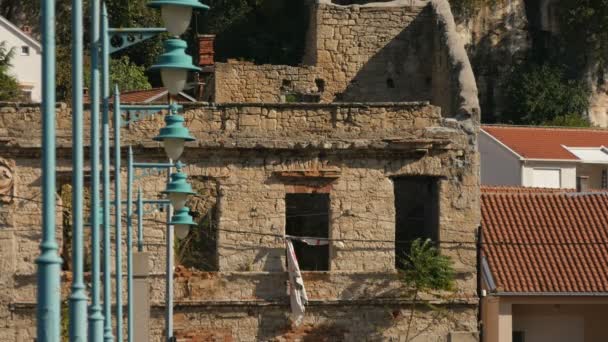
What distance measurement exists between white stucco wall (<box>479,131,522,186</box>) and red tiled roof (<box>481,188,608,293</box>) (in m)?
14.0

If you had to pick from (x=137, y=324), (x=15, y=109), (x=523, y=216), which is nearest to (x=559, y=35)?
(x=523, y=216)

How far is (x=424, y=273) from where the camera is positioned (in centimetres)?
3500

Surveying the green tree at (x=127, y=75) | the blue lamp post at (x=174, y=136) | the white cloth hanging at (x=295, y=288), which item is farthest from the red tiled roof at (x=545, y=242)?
the green tree at (x=127, y=75)

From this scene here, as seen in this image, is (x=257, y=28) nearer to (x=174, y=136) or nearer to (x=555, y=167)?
(x=555, y=167)

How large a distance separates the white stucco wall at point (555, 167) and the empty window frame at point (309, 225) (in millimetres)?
15919

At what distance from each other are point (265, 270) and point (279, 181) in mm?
1732

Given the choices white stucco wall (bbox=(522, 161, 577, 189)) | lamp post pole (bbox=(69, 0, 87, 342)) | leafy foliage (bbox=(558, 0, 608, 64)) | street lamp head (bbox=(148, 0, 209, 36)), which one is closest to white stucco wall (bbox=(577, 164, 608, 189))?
white stucco wall (bbox=(522, 161, 577, 189))

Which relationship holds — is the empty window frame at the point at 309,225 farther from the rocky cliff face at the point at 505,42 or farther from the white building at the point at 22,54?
the rocky cliff face at the point at 505,42

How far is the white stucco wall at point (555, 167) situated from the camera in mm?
52656

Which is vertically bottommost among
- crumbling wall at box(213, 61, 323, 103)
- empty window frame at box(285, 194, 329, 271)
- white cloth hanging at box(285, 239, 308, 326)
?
white cloth hanging at box(285, 239, 308, 326)

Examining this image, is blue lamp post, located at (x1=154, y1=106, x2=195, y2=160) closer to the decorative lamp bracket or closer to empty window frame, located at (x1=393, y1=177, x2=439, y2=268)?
the decorative lamp bracket

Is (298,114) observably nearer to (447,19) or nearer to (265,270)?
(265,270)

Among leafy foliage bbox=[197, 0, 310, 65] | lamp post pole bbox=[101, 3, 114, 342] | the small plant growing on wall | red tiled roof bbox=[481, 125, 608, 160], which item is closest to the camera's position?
lamp post pole bbox=[101, 3, 114, 342]

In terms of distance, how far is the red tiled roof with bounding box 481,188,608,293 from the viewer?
36.0 metres
